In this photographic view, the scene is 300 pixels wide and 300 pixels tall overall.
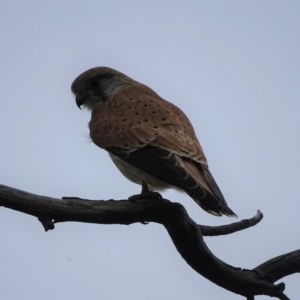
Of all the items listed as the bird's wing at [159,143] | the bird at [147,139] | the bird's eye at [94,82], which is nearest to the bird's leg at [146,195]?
the bird at [147,139]

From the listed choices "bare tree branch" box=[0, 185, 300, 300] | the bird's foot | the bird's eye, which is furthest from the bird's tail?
the bird's eye

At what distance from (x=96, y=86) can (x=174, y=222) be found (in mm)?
2350

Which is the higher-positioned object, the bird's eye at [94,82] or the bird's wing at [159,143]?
the bird's eye at [94,82]

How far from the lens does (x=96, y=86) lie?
6277 millimetres

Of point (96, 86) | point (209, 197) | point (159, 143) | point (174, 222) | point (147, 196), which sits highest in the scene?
point (96, 86)

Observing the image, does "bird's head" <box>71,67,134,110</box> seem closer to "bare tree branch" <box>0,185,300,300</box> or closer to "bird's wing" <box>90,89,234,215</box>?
"bird's wing" <box>90,89,234,215</box>

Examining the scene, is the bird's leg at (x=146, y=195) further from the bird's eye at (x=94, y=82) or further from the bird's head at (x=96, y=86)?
the bird's eye at (x=94, y=82)

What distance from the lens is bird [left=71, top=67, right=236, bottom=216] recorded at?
4594mm

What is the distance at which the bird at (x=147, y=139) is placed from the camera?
459cm

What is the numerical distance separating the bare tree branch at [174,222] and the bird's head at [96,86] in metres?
1.85

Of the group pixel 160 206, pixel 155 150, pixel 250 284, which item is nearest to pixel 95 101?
pixel 155 150

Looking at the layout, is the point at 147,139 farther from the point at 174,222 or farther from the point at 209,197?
the point at 174,222

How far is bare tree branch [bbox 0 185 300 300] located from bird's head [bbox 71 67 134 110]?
1846 mm

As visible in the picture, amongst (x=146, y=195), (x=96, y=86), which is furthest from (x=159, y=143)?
(x=96, y=86)
